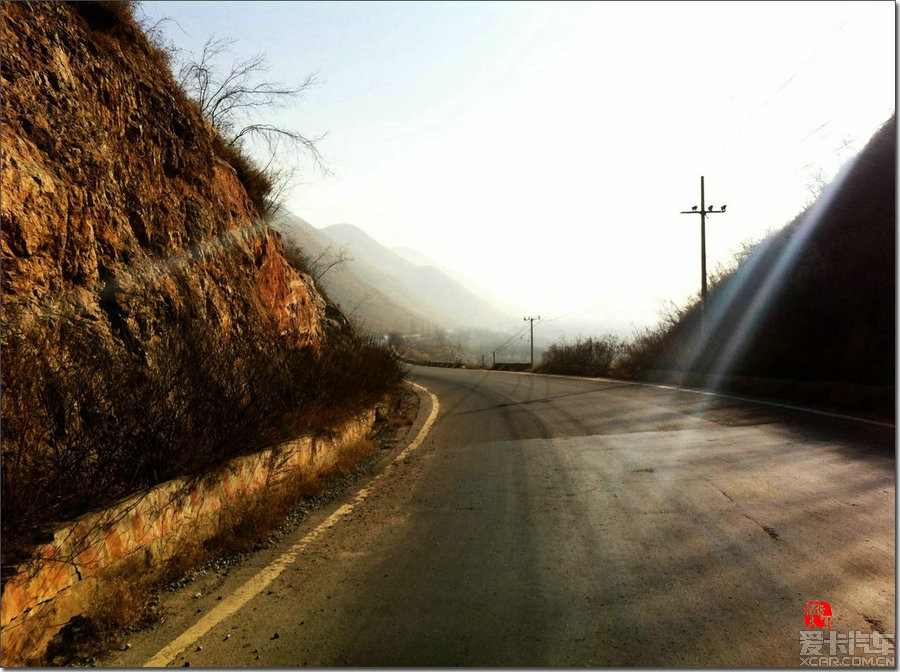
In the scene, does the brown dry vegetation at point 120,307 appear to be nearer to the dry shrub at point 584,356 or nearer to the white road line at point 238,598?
the white road line at point 238,598

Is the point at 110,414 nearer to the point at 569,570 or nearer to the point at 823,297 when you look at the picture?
the point at 569,570

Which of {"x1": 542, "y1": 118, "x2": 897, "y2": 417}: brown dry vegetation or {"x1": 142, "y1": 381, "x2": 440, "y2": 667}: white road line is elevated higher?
{"x1": 542, "y1": 118, "x2": 897, "y2": 417}: brown dry vegetation

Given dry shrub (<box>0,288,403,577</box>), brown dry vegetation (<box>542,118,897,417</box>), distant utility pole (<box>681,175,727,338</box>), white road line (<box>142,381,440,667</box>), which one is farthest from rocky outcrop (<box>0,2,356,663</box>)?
distant utility pole (<box>681,175,727,338</box>)

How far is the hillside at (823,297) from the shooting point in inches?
619

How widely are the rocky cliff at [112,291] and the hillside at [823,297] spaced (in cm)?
1253

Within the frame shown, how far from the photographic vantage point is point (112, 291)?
5867 mm

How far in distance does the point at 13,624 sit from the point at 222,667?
1051mm

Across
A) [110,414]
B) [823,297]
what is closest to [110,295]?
[110,414]

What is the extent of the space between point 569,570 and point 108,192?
6.28m

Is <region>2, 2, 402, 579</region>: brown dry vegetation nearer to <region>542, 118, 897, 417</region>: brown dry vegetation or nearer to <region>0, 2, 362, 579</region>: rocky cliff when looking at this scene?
<region>0, 2, 362, 579</region>: rocky cliff

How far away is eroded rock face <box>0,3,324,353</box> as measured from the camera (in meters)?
5.14

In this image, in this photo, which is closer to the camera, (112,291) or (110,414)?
(110,414)

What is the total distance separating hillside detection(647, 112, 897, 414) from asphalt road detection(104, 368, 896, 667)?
7906 millimetres

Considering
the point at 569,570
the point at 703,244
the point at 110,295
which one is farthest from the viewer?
the point at 703,244
